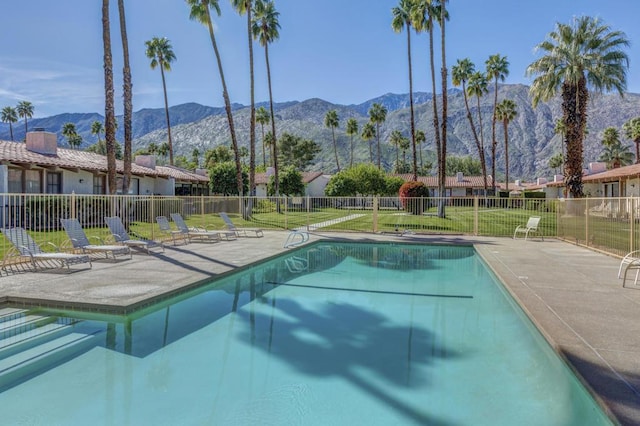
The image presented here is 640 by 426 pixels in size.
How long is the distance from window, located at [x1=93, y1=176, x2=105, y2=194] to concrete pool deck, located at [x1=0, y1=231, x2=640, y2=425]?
46.7ft

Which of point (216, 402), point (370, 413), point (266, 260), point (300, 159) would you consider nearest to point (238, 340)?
point (216, 402)

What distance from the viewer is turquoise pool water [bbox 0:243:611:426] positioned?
406 centimetres

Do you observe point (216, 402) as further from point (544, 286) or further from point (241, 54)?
point (241, 54)

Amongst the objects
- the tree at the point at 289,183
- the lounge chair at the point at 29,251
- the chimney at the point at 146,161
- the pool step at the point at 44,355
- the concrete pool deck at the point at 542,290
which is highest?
the chimney at the point at 146,161

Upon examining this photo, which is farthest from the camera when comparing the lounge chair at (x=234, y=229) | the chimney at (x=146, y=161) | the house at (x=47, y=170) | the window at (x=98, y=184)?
the chimney at (x=146, y=161)

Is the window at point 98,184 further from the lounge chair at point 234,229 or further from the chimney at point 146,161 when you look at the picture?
the lounge chair at point 234,229

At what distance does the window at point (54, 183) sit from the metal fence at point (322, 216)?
2.48m

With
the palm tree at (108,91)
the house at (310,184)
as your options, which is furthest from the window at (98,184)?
the house at (310,184)

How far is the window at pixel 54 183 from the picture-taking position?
21.6 meters

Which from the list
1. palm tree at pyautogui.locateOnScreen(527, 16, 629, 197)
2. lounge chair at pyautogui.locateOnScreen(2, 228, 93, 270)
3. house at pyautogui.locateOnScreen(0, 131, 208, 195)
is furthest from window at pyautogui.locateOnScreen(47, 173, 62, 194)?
palm tree at pyautogui.locateOnScreen(527, 16, 629, 197)

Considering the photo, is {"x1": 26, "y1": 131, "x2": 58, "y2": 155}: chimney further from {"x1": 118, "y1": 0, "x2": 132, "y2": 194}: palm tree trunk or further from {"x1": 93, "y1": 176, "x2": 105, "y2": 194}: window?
{"x1": 118, "y1": 0, "x2": 132, "y2": 194}: palm tree trunk

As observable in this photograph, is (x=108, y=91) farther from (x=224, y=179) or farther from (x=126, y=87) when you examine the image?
(x=224, y=179)

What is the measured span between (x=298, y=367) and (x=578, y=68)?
23.7 meters

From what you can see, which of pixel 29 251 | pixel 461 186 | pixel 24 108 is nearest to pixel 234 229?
pixel 29 251
